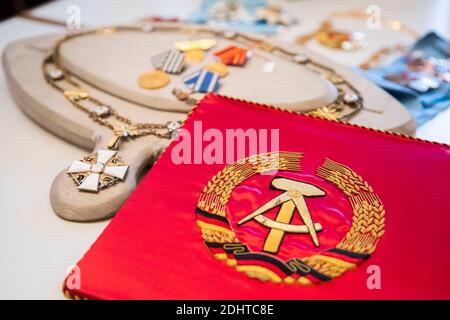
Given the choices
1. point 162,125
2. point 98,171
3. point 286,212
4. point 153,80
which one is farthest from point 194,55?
point 286,212

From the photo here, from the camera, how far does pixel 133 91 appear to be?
1.21 m

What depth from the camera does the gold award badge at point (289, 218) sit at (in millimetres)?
806

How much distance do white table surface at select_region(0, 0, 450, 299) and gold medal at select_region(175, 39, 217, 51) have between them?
0.40m

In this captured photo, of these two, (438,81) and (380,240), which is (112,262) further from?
(438,81)

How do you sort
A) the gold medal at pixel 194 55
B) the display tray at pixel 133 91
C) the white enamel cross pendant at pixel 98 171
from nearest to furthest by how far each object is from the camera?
1. the white enamel cross pendant at pixel 98 171
2. the display tray at pixel 133 91
3. the gold medal at pixel 194 55

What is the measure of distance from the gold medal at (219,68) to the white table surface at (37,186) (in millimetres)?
393

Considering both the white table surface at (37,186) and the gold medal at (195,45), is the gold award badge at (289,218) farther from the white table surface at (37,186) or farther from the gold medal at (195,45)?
the gold medal at (195,45)

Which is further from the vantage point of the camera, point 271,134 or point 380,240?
A: point 271,134

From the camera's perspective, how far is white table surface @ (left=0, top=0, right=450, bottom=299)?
33.6 inches

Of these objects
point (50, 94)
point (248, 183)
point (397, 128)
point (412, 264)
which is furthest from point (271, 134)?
point (50, 94)

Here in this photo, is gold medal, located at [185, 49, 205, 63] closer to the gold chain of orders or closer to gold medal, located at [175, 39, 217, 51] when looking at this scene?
gold medal, located at [175, 39, 217, 51]

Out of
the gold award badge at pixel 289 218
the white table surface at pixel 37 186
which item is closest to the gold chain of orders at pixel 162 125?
the white table surface at pixel 37 186

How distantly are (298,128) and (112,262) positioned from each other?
50 cm

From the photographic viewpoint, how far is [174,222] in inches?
34.4
